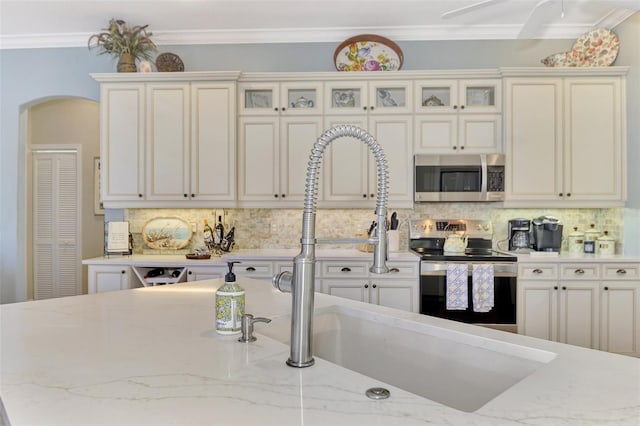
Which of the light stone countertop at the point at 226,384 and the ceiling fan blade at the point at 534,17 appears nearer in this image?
the light stone countertop at the point at 226,384

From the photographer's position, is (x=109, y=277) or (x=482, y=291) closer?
(x=482, y=291)

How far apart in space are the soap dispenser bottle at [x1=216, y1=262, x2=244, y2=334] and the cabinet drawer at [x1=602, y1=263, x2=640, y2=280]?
3.21 metres

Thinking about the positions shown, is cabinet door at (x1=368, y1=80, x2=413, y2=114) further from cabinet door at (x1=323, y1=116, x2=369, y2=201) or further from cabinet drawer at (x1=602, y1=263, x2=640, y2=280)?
cabinet drawer at (x1=602, y1=263, x2=640, y2=280)

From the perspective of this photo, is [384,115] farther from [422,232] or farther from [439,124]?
[422,232]

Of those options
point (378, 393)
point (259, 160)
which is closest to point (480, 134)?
point (259, 160)

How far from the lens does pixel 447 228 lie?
A: 384cm

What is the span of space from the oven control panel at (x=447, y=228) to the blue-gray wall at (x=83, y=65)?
1.49 m

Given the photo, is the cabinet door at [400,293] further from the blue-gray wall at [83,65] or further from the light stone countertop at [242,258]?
the blue-gray wall at [83,65]

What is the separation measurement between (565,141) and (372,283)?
2.08 meters

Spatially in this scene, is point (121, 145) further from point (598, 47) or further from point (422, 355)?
point (598, 47)

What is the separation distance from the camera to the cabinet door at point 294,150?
3.69m

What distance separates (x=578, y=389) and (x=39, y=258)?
633 centimetres

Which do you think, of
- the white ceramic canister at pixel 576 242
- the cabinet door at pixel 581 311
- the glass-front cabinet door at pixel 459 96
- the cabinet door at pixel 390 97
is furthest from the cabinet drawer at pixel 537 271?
the cabinet door at pixel 390 97

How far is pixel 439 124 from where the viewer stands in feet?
11.9
